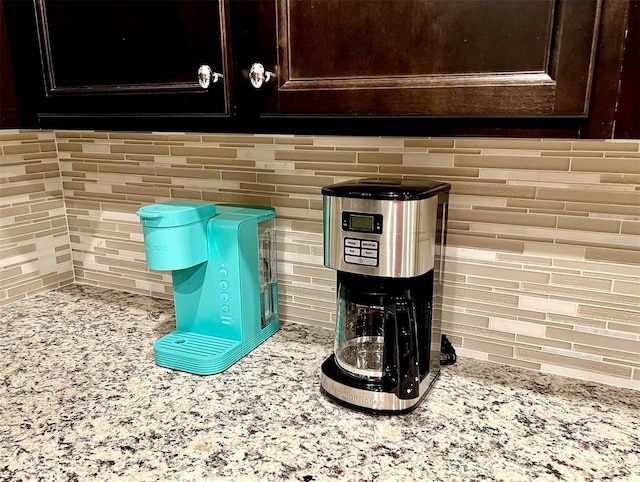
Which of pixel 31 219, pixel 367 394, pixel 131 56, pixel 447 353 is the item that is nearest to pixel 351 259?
pixel 367 394

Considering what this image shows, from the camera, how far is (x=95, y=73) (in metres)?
0.96

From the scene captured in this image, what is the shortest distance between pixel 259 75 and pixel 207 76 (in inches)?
4.0

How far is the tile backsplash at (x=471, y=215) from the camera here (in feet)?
2.97

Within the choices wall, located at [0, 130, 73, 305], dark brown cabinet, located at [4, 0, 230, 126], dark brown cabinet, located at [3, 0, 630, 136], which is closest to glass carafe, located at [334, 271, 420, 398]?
dark brown cabinet, located at [3, 0, 630, 136]

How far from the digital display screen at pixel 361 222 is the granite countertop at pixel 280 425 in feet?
1.12

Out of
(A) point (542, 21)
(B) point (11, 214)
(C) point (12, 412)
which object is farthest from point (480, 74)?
(B) point (11, 214)

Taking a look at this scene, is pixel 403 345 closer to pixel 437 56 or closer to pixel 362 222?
pixel 362 222

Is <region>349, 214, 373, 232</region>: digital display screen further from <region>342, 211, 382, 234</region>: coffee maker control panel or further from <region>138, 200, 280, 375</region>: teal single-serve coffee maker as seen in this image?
<region>138, 200, 280, 375</region>: teal single-serve coffee maker

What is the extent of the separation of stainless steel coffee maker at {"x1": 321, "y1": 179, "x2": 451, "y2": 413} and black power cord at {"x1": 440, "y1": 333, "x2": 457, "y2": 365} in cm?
9

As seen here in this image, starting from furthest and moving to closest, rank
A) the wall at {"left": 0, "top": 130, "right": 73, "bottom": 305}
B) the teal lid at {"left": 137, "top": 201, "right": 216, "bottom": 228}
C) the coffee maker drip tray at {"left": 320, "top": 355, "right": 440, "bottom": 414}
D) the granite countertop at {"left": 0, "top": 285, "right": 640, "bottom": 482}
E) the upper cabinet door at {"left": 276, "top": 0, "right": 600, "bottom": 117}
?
the wall at {"left": 0, "top": 130, "right": 73, "bottom": 305}
the teal lid at {"left": 137, "top": 201, "right": 216, "bottom": 228}
the coffee maker drip tray at {"left": 320, "top": 355, "right": 440, "bottom": 414}
the granite countertop at {"left": 0, "top": 285, "right": 640, "bottom": 482}
the upper cabinet door at {"left": 276, "top": 0, "right": 600, "bottom": 117}

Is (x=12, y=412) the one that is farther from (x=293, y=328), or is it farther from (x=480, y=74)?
(x=480, y=74)

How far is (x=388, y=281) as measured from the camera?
2.75ft

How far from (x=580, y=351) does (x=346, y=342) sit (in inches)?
18.4

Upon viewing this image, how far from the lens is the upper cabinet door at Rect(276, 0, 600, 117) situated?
61 centimetres
